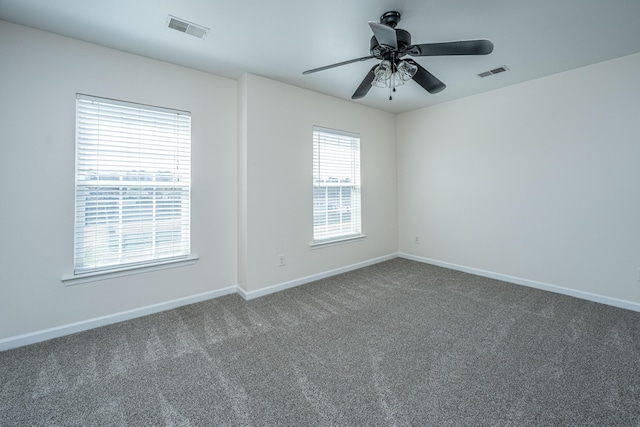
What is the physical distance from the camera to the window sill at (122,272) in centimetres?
246

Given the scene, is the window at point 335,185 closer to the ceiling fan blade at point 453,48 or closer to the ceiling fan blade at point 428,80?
the ceiling fan blade at point 428,80

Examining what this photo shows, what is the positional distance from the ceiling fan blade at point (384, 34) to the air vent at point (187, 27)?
4.98 ft

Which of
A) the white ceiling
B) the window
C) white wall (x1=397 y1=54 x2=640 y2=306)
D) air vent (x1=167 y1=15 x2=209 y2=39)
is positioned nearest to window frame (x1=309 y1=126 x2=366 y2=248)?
the window

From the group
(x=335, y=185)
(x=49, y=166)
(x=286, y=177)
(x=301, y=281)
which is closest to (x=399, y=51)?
(x=286, y=177)

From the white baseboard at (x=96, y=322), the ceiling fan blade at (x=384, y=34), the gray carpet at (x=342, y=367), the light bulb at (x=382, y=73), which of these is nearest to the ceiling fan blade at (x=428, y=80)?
the light bulb at (x=382, y=73)

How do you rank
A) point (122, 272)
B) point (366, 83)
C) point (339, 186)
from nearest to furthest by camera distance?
point (366, 83) → point (122, 272) → point (339, 186)

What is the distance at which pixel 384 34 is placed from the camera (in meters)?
1.74

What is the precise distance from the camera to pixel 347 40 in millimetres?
2508

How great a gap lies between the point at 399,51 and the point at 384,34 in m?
0.38

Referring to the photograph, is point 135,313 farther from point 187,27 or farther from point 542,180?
point 542,180

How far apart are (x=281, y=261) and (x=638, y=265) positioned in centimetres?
387

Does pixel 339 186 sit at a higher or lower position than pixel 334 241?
higher

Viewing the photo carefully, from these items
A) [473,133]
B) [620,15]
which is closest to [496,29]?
[620,15]

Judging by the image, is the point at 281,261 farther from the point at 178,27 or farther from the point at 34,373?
the point at 178,27
